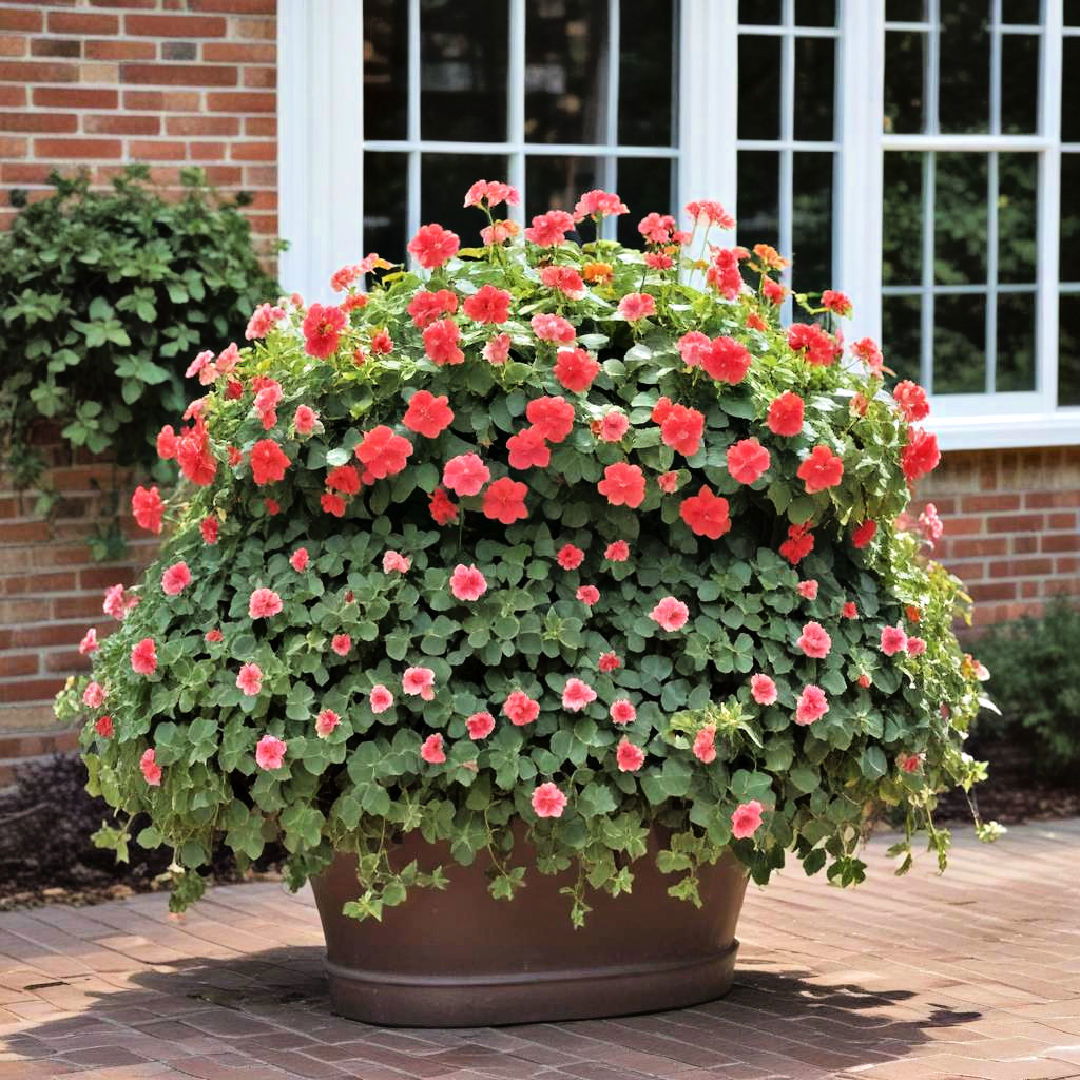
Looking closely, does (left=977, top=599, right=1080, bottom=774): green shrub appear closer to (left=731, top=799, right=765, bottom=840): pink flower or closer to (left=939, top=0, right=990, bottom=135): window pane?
(left=939, top=0, right=990, bottom=135): window pane

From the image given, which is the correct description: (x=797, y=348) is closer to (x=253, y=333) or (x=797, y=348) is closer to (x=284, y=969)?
(x=253, y=333)

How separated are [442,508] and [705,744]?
2.38 feet

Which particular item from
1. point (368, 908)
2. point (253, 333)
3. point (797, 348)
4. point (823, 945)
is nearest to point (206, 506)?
point (253, 333)

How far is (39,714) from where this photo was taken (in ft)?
21.3

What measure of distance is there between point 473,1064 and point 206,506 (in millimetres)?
1381

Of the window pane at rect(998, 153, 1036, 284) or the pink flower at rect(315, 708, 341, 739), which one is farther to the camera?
the window pane at rect(998, 153, 1036, 284)

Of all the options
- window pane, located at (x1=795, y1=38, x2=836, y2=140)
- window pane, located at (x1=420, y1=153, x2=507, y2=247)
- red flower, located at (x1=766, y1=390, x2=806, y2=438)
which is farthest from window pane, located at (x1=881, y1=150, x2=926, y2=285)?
red flower, located at (x1=766, y1=390, x2=806, y2=438)

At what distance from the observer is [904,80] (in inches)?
303

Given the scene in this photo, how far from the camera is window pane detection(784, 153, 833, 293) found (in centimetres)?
752

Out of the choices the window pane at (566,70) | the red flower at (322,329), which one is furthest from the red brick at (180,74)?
the red flower at (322,329)

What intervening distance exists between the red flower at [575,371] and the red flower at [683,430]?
18 centimetres

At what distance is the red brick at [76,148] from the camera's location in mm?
6406

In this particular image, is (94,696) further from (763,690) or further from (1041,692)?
(1041,692)

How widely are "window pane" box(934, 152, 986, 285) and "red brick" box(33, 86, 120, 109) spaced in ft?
10.0
